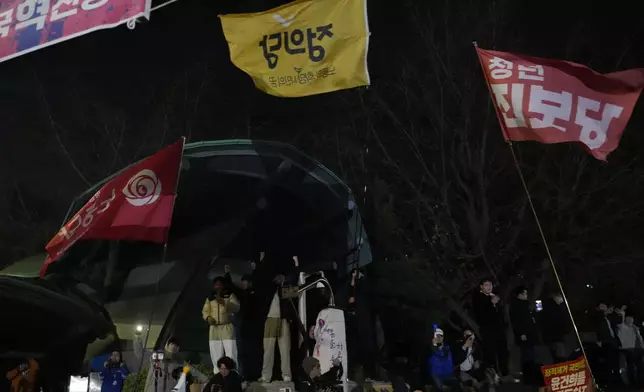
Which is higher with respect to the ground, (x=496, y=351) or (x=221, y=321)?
(x=221, y=321)

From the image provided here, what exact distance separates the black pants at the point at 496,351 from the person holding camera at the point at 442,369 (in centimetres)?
69

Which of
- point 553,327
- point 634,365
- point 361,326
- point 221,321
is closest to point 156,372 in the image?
point 221,321

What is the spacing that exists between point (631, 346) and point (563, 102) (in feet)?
17.9

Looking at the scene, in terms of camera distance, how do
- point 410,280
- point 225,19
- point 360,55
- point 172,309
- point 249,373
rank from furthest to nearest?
point 410,280, point 172,309, point 249,373, point 225,19, point 360,55

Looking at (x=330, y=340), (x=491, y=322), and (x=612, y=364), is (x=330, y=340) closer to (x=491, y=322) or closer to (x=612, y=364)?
(x=491, y=322)

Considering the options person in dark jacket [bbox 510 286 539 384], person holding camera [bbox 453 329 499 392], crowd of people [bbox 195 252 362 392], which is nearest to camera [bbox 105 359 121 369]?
crowd of people [bbox 195 252 362 392]

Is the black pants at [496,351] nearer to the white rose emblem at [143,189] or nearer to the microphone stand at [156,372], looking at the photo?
the microphone stand at [156,372]

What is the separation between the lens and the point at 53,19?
7395 mm

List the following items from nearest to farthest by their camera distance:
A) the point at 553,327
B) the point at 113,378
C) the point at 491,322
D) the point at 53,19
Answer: the point at 53,19, the point at 491,322, the point at 553,327, the point at 113,378

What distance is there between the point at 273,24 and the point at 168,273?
712cm

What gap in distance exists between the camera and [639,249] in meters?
16.3

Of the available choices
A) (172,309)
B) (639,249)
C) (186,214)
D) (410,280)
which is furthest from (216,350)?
(639,249)

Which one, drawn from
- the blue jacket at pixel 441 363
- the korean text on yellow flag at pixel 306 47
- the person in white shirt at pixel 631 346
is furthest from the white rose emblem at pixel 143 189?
the person in white shirt at pixel 631 346

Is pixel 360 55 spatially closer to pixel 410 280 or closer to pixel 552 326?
pixel 552 326
